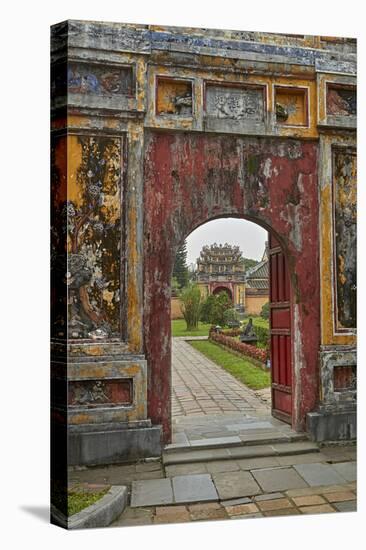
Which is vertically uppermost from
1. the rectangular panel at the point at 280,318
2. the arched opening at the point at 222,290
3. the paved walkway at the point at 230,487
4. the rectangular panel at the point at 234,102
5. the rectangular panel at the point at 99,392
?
the rectangular panel at the point at 234,102

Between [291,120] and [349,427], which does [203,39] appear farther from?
[349,427]

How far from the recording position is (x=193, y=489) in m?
3.50

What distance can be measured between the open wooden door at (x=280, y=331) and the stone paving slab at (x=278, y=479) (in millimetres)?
937

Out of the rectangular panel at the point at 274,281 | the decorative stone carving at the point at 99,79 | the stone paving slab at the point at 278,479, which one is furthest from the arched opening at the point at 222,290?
the decorative stone carving at the point at 99,79

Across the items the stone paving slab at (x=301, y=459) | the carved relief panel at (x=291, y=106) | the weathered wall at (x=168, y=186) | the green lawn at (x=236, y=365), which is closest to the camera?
the weathered wall at (x=168, y=186)

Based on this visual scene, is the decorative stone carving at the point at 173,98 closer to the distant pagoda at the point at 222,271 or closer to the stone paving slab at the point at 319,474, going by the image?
the stone paving slab at the point at 319,474

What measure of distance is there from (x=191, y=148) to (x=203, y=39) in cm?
73

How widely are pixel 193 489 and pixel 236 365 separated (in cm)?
508

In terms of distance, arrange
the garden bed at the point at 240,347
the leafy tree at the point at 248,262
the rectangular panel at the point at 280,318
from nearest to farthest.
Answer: the rectangular panel at the point at 280,318, the garden bed at the point at 240,347, the leafy tree at the point at 248,262

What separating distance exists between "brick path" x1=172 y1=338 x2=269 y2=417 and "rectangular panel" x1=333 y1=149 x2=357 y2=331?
1551 mm

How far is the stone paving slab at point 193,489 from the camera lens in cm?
346

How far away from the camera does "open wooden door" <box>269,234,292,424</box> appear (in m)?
4.80

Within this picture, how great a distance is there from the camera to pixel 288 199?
413 centimetres

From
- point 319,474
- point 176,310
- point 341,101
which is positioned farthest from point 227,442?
point 176,310
